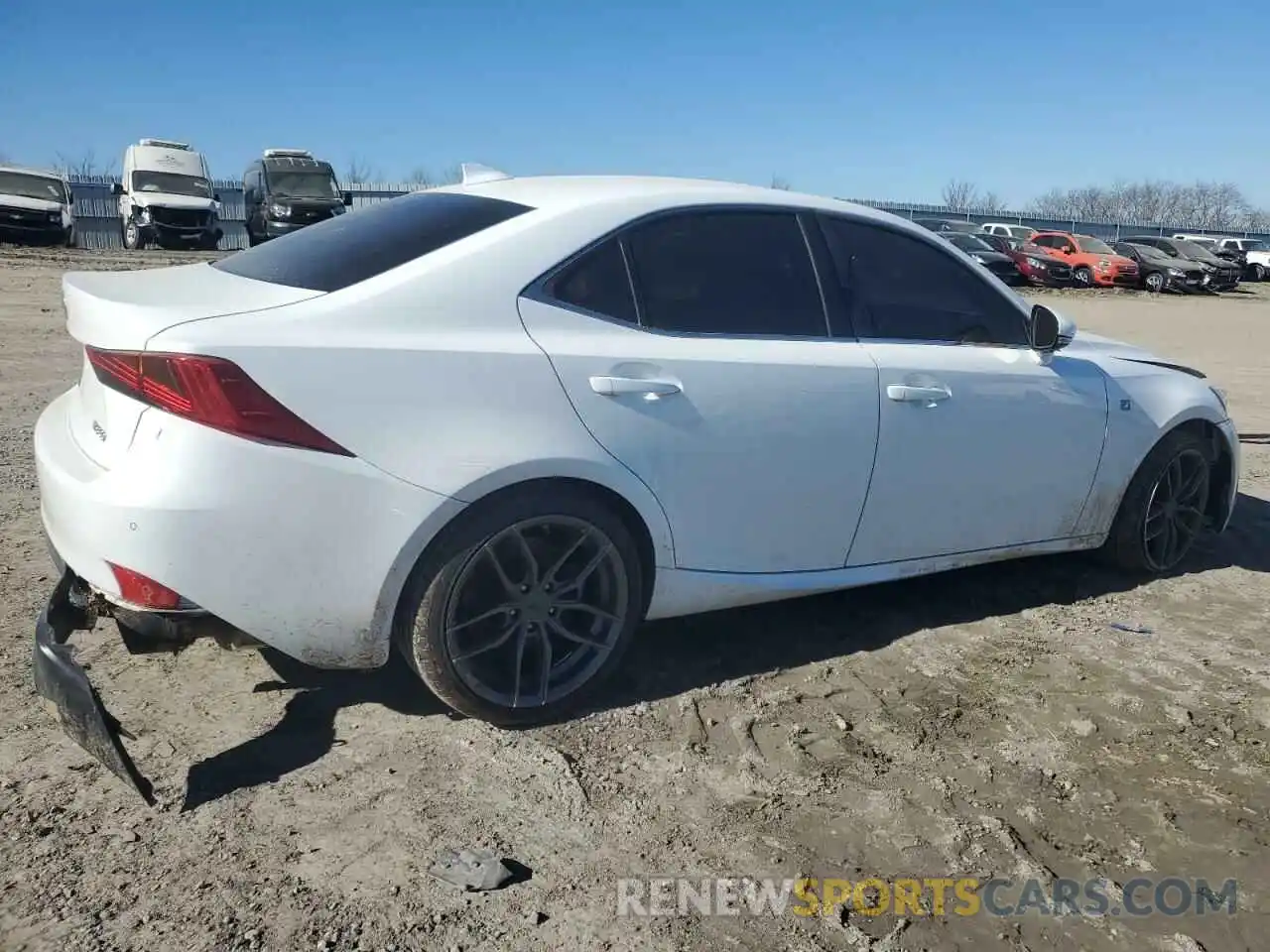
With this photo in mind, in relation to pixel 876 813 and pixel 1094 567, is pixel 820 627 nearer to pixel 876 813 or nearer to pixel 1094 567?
pixel 876 813

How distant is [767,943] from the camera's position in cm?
247

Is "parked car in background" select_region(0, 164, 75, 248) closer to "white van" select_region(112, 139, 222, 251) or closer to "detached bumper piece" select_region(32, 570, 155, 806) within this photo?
"white van" select_region(112, 139, 222, 251)

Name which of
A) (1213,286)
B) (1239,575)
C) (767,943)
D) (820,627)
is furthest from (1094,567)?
(1213,286)

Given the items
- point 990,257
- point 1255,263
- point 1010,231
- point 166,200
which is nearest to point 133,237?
point 166,200

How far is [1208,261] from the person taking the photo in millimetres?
33000

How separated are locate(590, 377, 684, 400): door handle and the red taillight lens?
1268 mm

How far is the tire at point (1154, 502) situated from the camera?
4828mm

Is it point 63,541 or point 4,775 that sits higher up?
point 63,541

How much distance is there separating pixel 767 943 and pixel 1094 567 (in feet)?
10.9

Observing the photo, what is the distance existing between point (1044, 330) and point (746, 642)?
1.66 metres

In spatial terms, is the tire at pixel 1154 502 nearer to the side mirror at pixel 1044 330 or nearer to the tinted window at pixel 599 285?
the side mirror at pixel 1044 330

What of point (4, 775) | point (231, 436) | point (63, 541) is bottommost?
point (4, 775)

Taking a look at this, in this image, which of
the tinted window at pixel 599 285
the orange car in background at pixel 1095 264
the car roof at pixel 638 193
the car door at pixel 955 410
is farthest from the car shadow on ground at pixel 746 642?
the orange car in background at pixel 1095 264

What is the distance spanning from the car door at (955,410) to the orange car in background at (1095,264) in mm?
29336
